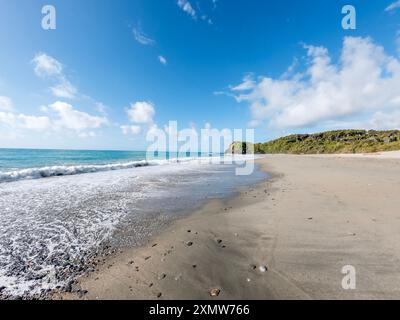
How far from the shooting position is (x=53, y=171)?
15.8 m

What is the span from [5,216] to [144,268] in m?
5.08

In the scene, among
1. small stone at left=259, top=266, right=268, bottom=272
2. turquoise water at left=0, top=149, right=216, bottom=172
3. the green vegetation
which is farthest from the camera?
the green vegetation

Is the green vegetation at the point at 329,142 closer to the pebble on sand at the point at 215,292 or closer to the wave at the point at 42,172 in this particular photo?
the wave at the point at 42,172

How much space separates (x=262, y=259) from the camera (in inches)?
131

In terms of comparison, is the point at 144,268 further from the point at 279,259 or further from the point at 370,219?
the point at 370,219

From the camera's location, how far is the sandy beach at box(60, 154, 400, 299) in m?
2.62

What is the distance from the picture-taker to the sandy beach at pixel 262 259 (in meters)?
2.62

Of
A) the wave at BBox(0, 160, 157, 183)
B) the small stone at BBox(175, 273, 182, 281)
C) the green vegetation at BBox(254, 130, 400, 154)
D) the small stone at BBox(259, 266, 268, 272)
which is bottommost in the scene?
the small stone at BBox(175, 273, 182, 281)

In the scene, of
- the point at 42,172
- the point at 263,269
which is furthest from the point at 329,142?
the point at 263,269

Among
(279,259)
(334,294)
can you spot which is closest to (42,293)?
(279,259)
